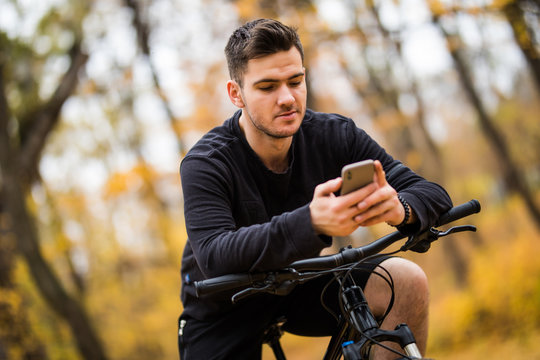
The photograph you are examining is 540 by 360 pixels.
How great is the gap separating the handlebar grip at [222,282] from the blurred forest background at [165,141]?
6509 mm

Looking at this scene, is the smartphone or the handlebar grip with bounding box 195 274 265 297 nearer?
the smartphone

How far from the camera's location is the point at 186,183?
218 cm

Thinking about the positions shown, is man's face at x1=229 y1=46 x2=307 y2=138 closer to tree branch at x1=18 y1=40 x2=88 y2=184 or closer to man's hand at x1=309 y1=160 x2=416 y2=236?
man's hand at x1=309 y1=160 x2=416 y2=236

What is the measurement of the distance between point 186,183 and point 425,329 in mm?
1272

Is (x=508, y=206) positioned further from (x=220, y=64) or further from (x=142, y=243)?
(x=142, y=243)

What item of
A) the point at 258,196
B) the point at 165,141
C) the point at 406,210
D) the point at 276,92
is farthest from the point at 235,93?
the point at 165,141

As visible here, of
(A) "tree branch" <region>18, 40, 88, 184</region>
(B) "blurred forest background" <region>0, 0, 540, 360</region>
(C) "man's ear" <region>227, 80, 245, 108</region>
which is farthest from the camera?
(A) "tree branch" <region>18, 40, 88, 184</region>

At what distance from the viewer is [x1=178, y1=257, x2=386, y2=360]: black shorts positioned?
2.43 meters

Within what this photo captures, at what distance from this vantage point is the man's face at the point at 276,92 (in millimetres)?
2205

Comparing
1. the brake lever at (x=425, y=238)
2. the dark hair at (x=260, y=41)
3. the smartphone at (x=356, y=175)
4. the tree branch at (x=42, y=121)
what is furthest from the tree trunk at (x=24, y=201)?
the smartphone at (x=356, y=175)

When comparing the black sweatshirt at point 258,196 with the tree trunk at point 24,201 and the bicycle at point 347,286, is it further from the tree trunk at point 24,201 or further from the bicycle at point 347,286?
the tree trunk at point 24,201

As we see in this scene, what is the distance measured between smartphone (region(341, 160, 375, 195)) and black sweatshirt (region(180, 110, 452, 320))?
0.59ft

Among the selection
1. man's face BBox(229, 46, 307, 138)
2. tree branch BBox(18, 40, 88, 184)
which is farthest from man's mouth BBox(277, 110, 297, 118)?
tree branch BBox(18, 40, 88, 184)

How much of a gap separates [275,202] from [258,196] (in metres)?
0.15
